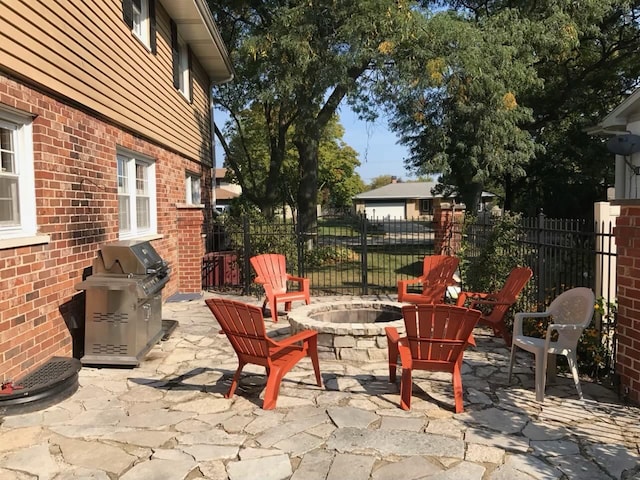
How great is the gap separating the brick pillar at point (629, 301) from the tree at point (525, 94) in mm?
7941

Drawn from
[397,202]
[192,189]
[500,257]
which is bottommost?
[500,257]

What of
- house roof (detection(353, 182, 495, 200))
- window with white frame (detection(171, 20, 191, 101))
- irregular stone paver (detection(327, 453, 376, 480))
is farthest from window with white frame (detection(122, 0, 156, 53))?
house roof (detection(353, 182, 495, 200))

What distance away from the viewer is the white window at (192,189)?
1130 cm

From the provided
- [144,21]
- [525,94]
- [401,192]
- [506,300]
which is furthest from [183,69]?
[401,192]

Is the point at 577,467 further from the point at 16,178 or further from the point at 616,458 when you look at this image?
the point at 16,178

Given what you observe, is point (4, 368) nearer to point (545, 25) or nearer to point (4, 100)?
point (4, 100)

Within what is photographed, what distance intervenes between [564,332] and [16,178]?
4.93 metres

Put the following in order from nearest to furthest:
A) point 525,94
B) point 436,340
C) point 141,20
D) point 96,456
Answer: point 96,456 < point 436,340 < point 141,20 < point 525,94

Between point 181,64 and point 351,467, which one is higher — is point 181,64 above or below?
above

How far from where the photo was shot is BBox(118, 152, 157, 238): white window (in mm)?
7207

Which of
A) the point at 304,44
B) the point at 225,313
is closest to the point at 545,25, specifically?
the point at 304,44

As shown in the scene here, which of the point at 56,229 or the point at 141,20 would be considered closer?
the point at 56,229

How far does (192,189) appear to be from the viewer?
11891 millimetres

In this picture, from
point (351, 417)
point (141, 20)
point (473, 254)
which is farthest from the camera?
point (473, 254)
